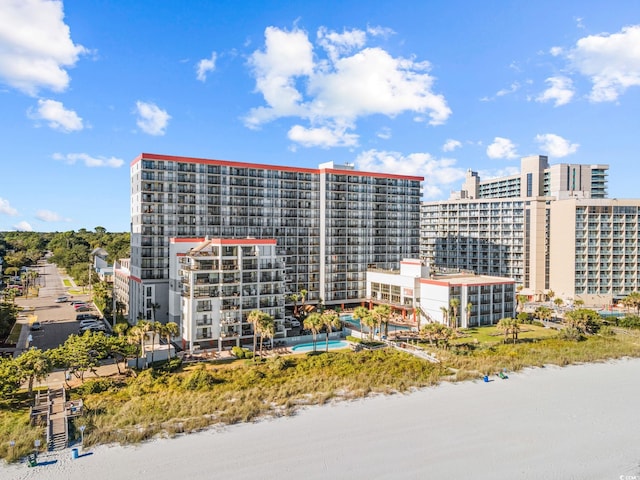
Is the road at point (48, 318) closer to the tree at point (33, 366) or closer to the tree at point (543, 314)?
the tree at point (33, 366)

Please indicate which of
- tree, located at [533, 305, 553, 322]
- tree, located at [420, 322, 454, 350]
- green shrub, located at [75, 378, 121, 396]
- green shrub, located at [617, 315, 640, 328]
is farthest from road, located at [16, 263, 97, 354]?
green shrub, located at [617, 315, 640, 328]

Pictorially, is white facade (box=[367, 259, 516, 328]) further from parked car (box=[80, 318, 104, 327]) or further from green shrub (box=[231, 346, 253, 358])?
parked car (box=[80, 318, 104, 327])

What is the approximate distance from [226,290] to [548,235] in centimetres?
10175

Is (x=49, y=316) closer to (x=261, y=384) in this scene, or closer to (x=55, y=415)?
(x=55, y=415)

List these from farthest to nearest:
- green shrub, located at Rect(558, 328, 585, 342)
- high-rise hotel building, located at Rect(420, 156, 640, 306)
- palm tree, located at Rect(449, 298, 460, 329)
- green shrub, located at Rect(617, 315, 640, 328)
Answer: high-rise hotel building, located at Rect(420, 156, 640, 306) → green shrub, located at Rect(617, 315, 640, 328) → palm tree, located at Rect(449, 298, 460, 329) → green shrub, located at Rect(558, 328, 585, 342)

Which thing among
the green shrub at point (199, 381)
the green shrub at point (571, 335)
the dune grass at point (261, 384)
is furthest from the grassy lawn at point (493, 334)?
the green shrub at point (199, 381)

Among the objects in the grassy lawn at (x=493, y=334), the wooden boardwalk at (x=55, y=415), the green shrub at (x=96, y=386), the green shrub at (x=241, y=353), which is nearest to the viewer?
the wooden boardwalk at (x=55, y=415)

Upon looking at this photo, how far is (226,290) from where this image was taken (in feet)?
225

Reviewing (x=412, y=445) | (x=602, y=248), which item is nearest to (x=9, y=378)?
(x=412, y=445)

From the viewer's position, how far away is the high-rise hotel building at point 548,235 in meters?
121

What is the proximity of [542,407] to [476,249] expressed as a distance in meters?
101

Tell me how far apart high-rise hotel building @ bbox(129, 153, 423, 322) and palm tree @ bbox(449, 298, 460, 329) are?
1074 inches

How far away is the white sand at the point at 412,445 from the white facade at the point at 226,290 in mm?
25921

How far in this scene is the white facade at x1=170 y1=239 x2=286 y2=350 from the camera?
219 feet
